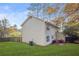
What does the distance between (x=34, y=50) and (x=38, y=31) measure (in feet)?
0.60

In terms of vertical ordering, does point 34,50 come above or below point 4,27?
below

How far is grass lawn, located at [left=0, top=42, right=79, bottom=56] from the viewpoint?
278cm

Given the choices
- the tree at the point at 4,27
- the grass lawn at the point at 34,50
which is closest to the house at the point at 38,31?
the grass lawn at the point at 34,50

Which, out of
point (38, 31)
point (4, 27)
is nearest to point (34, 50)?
point (38, 31)

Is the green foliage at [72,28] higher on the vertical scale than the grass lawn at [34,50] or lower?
higher

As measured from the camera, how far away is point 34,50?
2795mm

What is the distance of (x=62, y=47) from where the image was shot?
9.25 feet

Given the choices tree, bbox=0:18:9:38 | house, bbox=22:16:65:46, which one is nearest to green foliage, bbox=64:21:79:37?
house, bbox=22:16:65:46

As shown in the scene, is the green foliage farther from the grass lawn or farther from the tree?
the tree

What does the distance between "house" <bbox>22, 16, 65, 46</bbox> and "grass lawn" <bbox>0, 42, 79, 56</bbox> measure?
0.06 meters

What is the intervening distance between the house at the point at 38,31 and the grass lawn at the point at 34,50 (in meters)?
0.06

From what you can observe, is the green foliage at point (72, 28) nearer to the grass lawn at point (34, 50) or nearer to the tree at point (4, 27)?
the grass lawn at point (34, 50)

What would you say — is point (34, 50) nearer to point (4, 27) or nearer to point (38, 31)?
point (38, 31)

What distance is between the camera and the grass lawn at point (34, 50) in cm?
278
